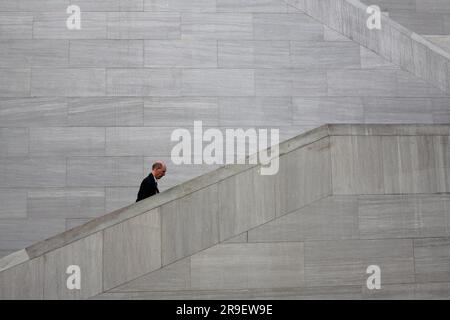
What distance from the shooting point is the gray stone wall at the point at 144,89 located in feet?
36.8

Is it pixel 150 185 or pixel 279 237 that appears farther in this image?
pixel 150 185

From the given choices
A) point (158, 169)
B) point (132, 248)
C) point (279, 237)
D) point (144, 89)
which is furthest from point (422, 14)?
point (132, 248)

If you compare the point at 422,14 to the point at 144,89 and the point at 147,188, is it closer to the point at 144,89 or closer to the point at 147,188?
the point at 144,89

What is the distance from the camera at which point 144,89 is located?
11555mm

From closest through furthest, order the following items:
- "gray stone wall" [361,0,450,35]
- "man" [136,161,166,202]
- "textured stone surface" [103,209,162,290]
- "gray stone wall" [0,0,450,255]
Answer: "textured stone surface" [103,209,162,290]
"man" [136,161,166,202]
"gray stone wall" [0,0,450,255]
"gray stone wall" [361,0,450,35]

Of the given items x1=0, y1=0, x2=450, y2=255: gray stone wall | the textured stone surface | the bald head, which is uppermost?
x1=0, y1=0, x2=450, y2=255: gray stone wall

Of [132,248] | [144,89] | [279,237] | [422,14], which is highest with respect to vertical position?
[422,14]

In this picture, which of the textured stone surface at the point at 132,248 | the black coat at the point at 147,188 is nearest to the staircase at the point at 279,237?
the textured stone surface at the point at 132,248

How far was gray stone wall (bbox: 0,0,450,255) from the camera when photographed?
442 inches

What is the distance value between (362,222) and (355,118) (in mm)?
4361

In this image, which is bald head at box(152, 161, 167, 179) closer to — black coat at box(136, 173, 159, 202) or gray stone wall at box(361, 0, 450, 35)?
black coat at box(136, 173, 159, 202)

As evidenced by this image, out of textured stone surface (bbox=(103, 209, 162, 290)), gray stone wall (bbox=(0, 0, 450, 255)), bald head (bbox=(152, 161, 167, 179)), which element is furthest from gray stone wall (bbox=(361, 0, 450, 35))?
textured stone surface (bbox=(103, 209, 162, 290))
